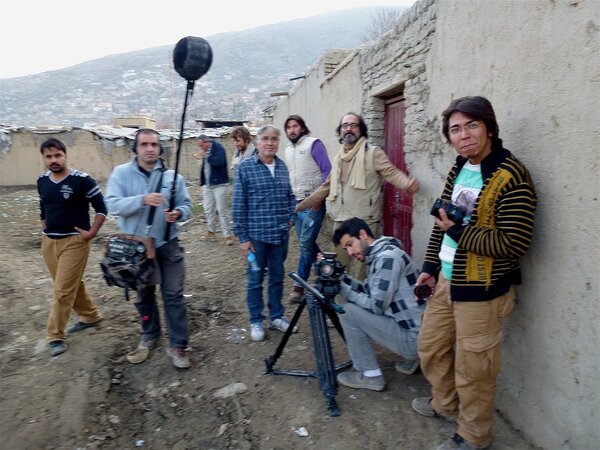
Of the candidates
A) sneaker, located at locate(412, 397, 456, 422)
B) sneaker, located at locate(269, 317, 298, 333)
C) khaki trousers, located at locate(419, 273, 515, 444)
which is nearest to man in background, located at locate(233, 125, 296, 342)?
sneaker, located at locate(269, 317, 298, 333)

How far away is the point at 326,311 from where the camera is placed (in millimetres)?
2922

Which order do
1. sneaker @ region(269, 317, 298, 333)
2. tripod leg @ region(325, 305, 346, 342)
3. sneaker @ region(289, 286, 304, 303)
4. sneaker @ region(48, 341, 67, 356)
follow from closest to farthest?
tripod leg @ region(325, 305, 346, 342), sneaker @ region(48, 341, 67, 356), sneaker @ region(269, 317, 298, 333), sneaker @ region(289, 286, 304, 303)

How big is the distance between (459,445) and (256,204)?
223 cm

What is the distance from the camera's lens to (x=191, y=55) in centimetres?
294

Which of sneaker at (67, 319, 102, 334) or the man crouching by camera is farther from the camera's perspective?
sneaker at (67, 319, 102, 334)

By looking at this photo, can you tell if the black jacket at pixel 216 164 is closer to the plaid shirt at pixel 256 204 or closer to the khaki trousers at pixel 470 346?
the plaid shirt at pixel 256 204

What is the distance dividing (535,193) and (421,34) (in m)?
2.08

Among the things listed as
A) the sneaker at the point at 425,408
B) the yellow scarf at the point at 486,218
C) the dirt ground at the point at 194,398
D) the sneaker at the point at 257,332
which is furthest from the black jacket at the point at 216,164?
the yellow scarf at the point at 486,218

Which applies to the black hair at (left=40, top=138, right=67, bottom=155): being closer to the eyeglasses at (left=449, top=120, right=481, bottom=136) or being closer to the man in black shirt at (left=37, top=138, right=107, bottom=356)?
the man in black shirt at (left=37, top=138, right=107, bottom=356)

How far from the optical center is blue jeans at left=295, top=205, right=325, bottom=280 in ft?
13.7

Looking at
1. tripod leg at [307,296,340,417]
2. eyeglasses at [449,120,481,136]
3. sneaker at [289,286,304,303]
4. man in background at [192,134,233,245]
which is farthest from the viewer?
man in background at [192,134,233,245]

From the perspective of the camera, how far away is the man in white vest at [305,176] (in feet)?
13.8

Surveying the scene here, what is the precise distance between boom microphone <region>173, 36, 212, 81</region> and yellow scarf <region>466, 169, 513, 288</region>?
206 cm

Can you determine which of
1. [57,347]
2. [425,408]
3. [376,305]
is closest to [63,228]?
[57,347]
